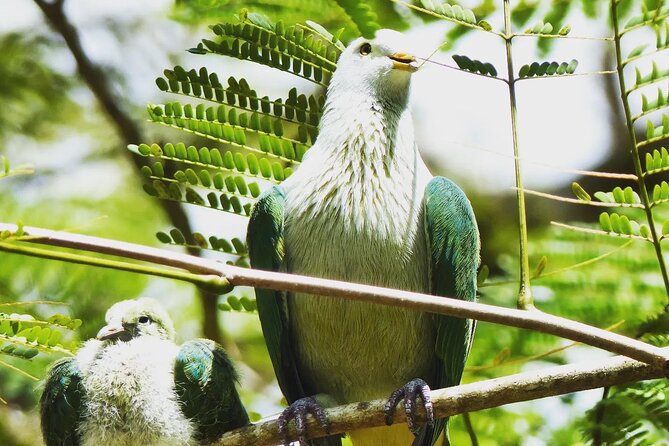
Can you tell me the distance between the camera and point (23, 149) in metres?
8.97

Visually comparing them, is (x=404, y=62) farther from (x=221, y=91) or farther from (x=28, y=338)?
(x=28, y=338)

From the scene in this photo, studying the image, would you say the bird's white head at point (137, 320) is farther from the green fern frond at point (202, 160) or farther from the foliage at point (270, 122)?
the green fern frond at point (202, 160)

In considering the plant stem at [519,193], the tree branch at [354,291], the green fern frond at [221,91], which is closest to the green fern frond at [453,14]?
the plant stem at [519,193]

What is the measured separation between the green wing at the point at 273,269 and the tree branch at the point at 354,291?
1.52m

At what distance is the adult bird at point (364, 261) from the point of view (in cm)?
450

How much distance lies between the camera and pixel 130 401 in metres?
4.50

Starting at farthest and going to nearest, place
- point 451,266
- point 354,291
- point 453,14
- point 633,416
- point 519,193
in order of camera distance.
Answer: point 451,266
point 633,416
point 453,14
point 519,193
point 354,291

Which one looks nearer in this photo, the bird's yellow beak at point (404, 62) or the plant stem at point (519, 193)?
the plant stem at point (519, 193)

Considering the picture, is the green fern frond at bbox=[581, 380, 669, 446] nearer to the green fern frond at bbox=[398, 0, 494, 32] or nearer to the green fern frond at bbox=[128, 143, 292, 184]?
the green fern frond at bbox=[398, 0, 494, 32]

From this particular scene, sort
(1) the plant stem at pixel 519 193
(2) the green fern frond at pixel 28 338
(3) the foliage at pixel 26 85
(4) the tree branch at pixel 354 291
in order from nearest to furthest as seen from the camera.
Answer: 1. (4) the tree branch at pixel 354 291
2. (1) the plant stem at pixel 519 193
3. (2) the green fern frond at pixel 28 338
4. (3) the foliage at pixel 26 85

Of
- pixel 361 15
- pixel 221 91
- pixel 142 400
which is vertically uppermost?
pixel 361 15

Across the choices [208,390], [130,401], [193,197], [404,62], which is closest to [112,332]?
[130,401]

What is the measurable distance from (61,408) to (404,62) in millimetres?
2447

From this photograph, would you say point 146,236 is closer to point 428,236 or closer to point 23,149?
point 23,149
